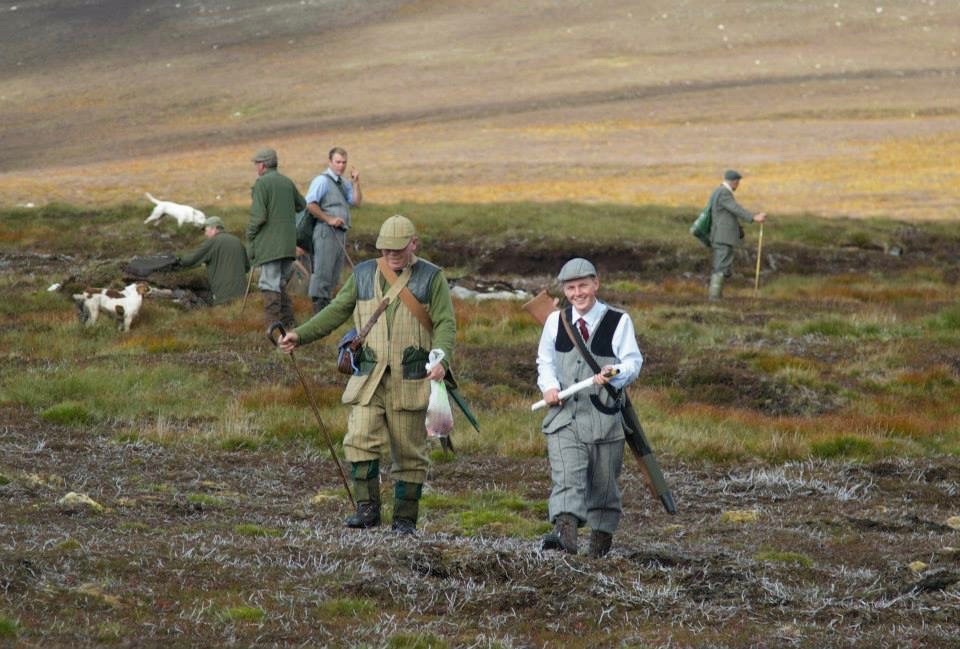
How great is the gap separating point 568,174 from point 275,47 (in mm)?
39182

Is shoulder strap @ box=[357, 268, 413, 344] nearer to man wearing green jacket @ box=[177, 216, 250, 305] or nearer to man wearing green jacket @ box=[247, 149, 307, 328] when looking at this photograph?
man wearing green jacket @ box=[247, 149, 307, 328]

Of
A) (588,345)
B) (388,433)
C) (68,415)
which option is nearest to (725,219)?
(68,415)

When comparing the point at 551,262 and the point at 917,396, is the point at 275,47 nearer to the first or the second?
the point at 551,262

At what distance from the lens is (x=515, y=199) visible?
130 feet

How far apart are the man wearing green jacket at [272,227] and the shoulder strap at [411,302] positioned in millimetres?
7759

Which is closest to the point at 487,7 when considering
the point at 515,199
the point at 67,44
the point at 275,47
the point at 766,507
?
the point at 275,47

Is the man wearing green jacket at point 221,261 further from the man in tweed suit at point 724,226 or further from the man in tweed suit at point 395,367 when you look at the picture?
the man in tweed suit at point 395,367

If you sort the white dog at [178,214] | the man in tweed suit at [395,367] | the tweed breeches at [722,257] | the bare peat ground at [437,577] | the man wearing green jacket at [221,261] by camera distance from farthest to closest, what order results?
the white dog at [178,214] < the tweed breeches at [722,257] < the man wearing green jacket at [221,261] < the man in tweed suit at [395,367] < the bare peat ground at [437,577]

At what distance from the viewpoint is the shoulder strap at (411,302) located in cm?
1031

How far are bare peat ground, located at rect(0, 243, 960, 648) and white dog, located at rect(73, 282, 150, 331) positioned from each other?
7285mm

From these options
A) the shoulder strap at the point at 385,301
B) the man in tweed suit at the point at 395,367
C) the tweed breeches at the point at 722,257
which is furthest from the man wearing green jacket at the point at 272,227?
the tweed breeches at the point at 722,257

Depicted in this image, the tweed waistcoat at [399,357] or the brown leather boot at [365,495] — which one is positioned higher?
the tweed waistcoat at [399,357]

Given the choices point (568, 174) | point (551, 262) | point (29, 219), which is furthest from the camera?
point (568, 174)

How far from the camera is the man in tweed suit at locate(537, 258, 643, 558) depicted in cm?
934
